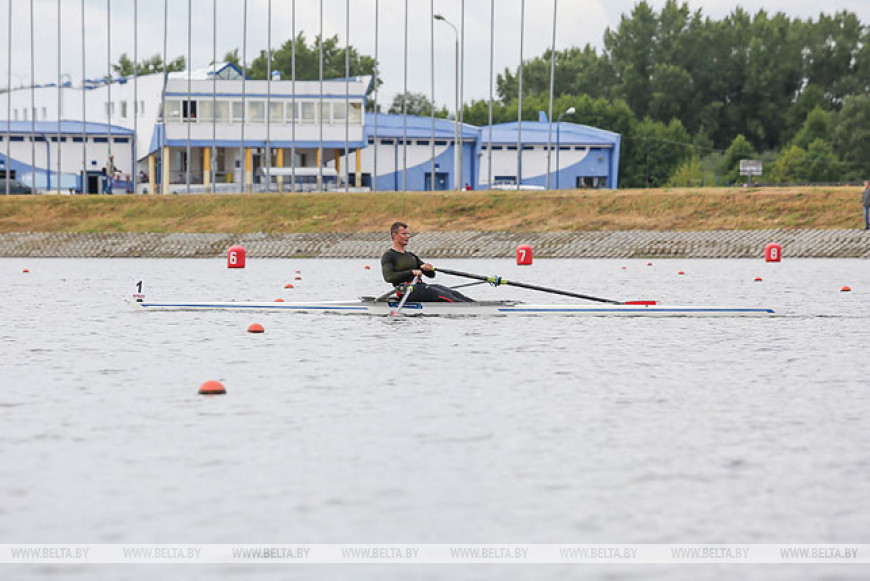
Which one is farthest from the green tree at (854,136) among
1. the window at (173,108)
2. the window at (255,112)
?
the window at (173,108)

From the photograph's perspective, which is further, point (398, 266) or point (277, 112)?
point (277, 112)

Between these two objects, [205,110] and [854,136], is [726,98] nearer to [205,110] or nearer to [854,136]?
[854,136]

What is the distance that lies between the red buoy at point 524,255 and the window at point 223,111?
45095 mm

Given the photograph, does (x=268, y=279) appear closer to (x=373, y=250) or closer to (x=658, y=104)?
(x=373, y=250)

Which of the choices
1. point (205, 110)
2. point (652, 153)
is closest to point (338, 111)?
point (205, 110)

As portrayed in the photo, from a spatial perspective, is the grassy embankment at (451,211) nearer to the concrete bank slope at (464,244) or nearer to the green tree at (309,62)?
the concrete bank slope at (464,244)

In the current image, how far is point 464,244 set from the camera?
1802 inches

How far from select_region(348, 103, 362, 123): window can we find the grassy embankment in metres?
27.2

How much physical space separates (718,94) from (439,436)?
127m

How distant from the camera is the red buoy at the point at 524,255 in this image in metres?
39.9

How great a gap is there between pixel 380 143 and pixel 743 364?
3153 inches

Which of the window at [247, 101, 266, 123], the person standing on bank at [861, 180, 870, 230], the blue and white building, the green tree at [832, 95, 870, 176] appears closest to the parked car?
the blue and white building

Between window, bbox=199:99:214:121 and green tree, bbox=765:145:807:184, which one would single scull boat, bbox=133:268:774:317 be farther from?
green tree, bbox=765:145:807:184

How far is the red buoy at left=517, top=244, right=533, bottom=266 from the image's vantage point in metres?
39.9
